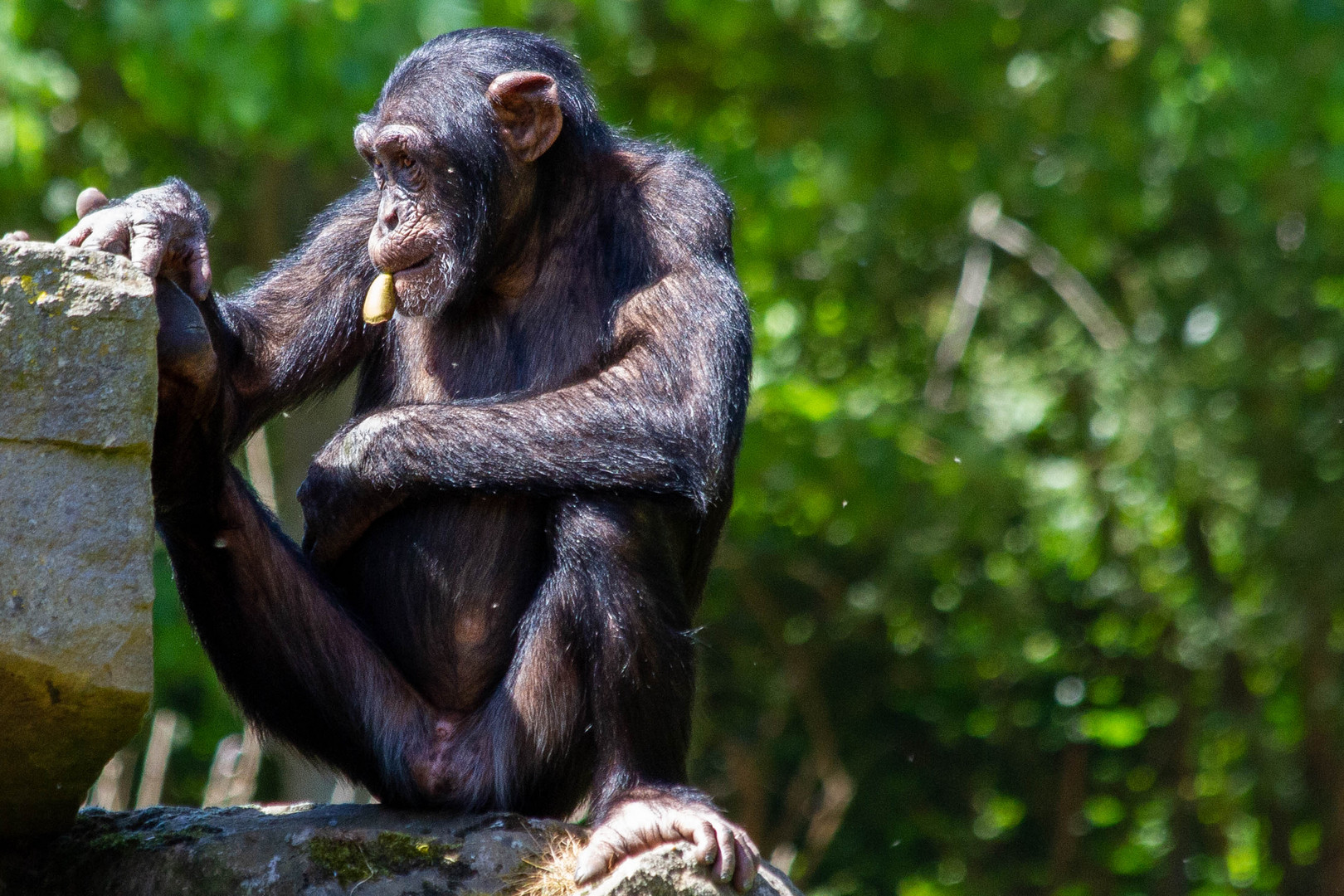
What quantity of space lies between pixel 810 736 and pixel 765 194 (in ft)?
12.4

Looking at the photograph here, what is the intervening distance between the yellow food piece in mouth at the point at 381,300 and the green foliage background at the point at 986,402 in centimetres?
251

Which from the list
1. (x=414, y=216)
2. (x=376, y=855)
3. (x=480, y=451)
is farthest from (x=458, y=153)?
(x=376, y=855)

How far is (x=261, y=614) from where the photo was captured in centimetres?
325

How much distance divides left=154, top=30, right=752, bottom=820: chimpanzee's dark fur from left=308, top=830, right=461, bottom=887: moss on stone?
0.24 metres

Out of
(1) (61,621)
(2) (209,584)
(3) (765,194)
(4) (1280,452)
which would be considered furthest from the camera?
(4) (1280,452)

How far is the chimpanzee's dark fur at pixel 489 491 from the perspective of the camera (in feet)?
10.5

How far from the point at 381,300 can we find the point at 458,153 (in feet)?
1.32

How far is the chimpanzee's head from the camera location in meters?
3.56

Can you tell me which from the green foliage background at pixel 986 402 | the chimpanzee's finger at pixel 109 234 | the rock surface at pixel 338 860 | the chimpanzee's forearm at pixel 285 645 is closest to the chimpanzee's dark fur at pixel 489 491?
the chimpanzee's forearm at pixel 285 645

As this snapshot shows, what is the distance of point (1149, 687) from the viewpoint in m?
9.96

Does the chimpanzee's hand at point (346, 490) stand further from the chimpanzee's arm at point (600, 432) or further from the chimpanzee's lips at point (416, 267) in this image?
the chimpanzee's lips at point (416, 267)

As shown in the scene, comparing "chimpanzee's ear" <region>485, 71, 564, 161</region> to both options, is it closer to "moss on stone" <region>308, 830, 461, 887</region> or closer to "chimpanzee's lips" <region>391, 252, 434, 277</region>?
"chimpanzee's lips" <region>391, 252, 434, 277</region>

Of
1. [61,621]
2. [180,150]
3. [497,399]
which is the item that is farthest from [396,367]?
[180,150]

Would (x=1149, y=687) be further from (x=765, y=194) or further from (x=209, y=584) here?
(x=209, y=584)
